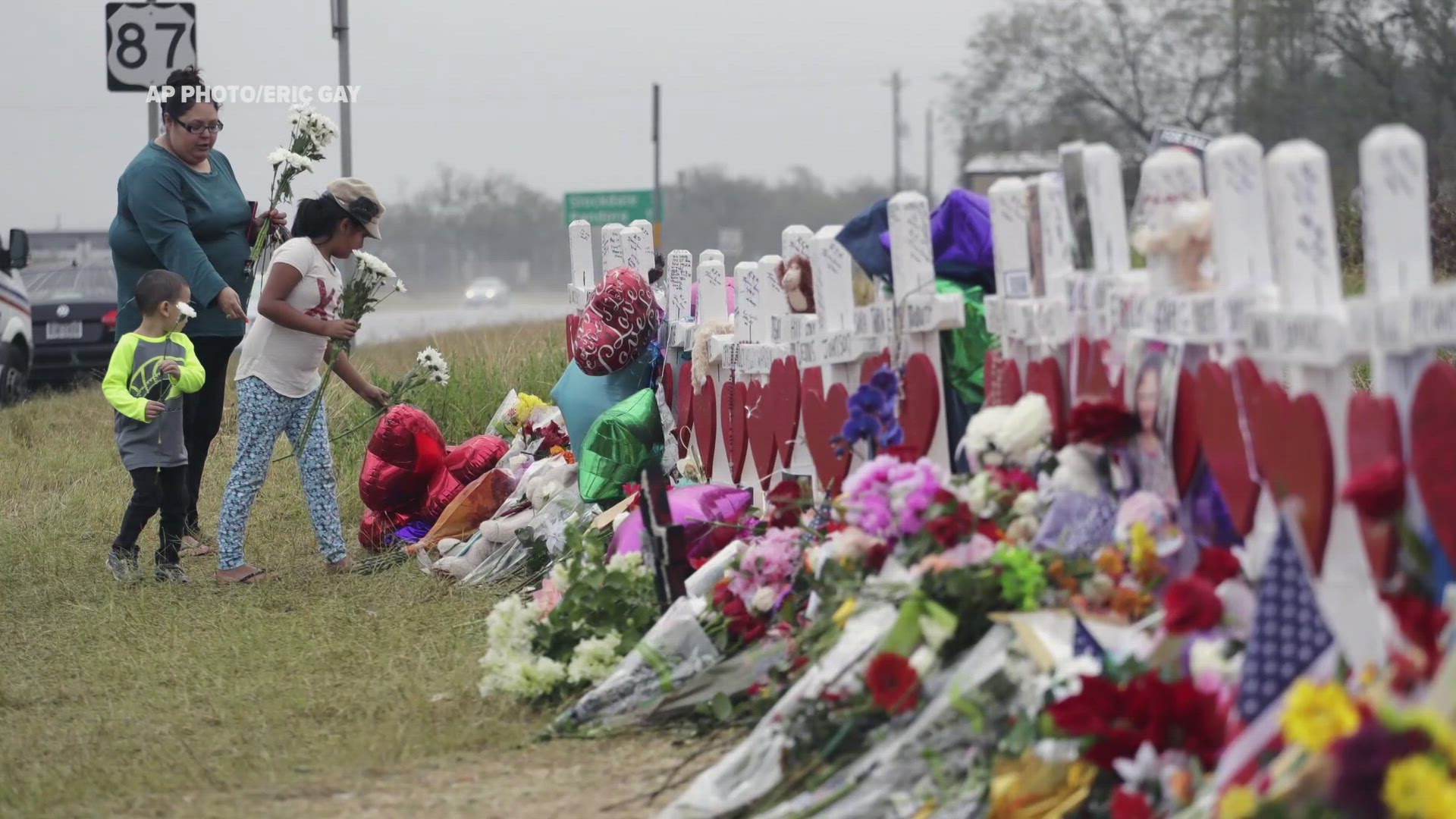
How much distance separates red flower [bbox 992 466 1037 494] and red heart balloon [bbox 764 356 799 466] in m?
1.45

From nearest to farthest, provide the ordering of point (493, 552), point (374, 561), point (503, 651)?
point (503, 651)
point (493, 552)
point (374, 561)

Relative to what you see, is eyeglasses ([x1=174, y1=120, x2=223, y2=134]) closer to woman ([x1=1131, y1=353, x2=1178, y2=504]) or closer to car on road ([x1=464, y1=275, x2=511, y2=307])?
woman ([x1=1131, y1=353, x2=1178, y2=504])

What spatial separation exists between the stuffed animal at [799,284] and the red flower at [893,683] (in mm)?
2002

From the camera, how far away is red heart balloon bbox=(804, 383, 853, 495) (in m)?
4.71

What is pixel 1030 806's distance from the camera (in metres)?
2.93

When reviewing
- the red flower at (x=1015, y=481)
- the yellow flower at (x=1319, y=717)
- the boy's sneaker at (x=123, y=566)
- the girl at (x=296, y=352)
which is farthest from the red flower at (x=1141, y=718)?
the boy's sneaker at (x=123, y=566)

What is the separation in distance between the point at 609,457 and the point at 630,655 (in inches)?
74.5

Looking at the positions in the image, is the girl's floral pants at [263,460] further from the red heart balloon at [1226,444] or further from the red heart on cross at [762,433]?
the red heart balloon at [1226,444]

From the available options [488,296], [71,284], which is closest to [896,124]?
[488,296]

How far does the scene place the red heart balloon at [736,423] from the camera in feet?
18.5

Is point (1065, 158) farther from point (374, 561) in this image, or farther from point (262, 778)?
point (374, 561)

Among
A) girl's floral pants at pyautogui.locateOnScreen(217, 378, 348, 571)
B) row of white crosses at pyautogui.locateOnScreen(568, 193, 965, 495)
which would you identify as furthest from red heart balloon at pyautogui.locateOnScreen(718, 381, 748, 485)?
girl's floral pants at pyautogui.locateOnScreen(217, 378, 348, 571)

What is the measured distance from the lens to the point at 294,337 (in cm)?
642

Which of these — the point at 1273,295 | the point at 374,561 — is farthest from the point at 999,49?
the point at 1273,295
